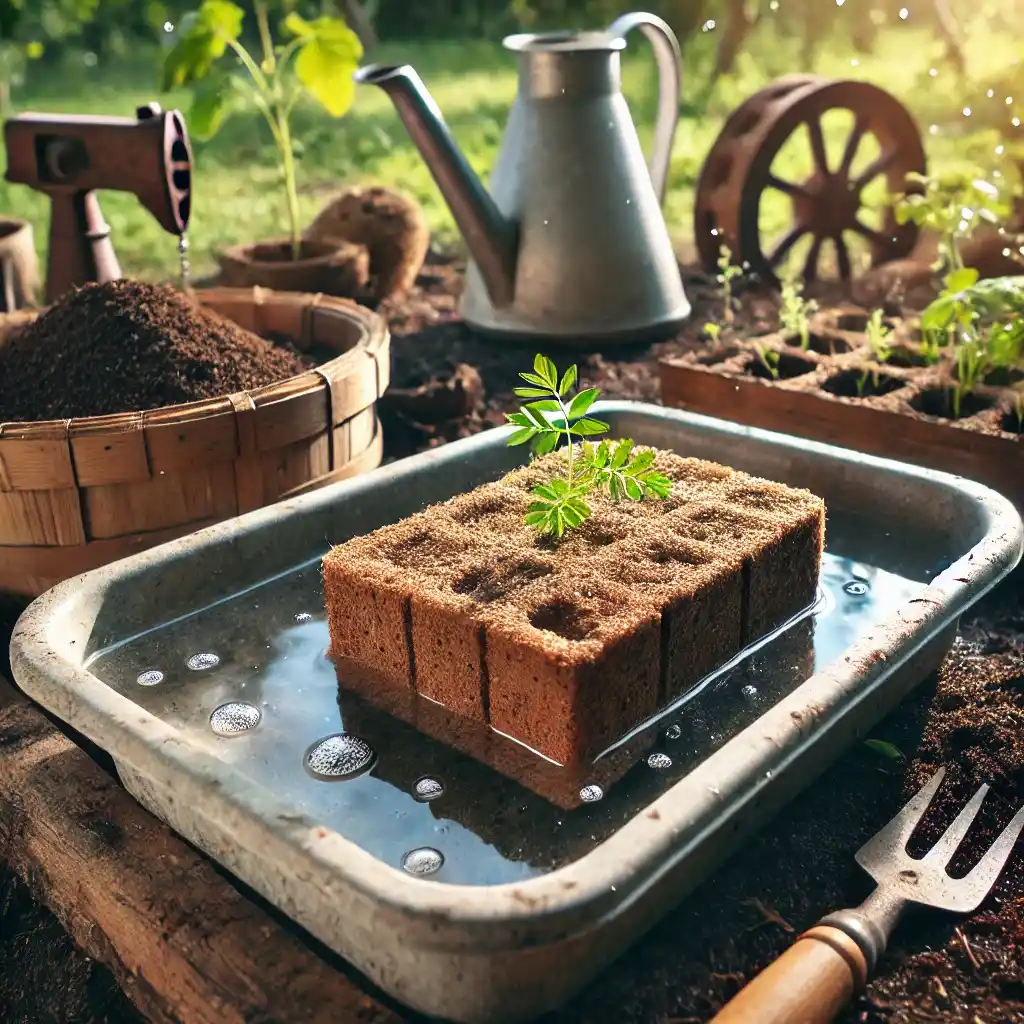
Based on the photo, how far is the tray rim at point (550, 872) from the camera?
0.82 meters

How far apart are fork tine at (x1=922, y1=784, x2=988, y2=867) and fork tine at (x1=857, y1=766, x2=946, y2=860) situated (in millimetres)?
30

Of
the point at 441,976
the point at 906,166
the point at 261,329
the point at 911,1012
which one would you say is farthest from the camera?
the point at 906,166

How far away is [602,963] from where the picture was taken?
3.40ft

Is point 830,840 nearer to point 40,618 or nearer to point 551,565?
point 551,565

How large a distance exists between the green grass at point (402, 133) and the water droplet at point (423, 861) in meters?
3.12

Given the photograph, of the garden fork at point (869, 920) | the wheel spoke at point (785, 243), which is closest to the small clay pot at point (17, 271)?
the wheel spoke at point (785, 243)

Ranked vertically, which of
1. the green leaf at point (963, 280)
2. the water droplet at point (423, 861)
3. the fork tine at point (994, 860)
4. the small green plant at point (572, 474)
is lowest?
the fork tine at point (994, 860)

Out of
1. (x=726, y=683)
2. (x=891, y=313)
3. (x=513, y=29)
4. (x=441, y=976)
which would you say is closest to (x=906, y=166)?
(x=891, y=313)

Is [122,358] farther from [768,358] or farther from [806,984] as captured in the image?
[806,984]

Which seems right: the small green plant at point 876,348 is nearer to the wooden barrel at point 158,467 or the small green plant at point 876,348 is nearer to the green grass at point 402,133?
the wooden barrel at point 158,467

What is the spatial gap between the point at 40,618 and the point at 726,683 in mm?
792

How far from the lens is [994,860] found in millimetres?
1161

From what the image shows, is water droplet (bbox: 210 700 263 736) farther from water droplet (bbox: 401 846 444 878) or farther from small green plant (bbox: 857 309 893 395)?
small green plant (bbox: 857 309 893 395)

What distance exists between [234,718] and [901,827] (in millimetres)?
751
